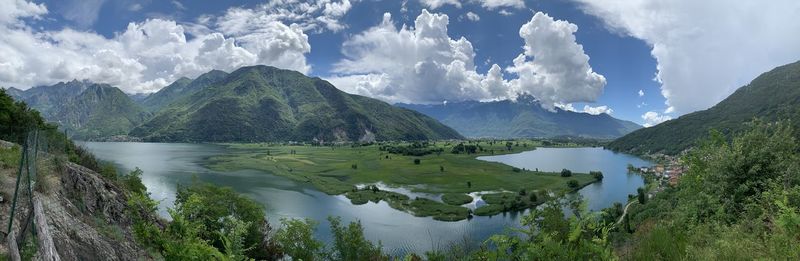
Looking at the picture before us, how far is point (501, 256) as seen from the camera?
6695mm

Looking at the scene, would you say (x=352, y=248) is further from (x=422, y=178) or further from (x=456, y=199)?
(x=422, y=178)

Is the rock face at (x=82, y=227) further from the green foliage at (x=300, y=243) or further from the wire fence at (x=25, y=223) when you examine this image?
the green foliage at (x=300, y=243)

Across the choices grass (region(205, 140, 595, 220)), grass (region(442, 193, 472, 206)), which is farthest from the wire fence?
grass (region(442, 193, 472, 206))

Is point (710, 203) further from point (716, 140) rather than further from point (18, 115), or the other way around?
point (18, 115)

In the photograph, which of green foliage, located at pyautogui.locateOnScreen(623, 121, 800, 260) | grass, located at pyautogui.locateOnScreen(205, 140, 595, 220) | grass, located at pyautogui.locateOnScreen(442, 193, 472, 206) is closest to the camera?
green foliage, located at pyautogui.locateOnScreen(623, 121, 800, 260)

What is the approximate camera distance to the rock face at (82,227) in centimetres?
1184

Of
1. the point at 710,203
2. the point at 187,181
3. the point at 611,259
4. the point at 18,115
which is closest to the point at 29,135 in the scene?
the point at 611,259

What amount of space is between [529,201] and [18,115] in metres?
90.6

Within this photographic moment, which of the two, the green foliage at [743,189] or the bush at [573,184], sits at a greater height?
the green foliage at [743,189]

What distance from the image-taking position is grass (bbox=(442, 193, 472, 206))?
86.0m

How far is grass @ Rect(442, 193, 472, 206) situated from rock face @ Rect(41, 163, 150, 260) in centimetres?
6939

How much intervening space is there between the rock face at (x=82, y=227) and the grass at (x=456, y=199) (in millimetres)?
69387

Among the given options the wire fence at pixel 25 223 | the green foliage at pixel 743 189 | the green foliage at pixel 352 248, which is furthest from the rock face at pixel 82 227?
the green foliage at pixel 352 248

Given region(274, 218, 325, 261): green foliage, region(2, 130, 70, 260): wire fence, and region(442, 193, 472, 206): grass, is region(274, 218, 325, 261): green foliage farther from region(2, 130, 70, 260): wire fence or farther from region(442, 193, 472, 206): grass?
region(442, 193, 472, 206): grass
